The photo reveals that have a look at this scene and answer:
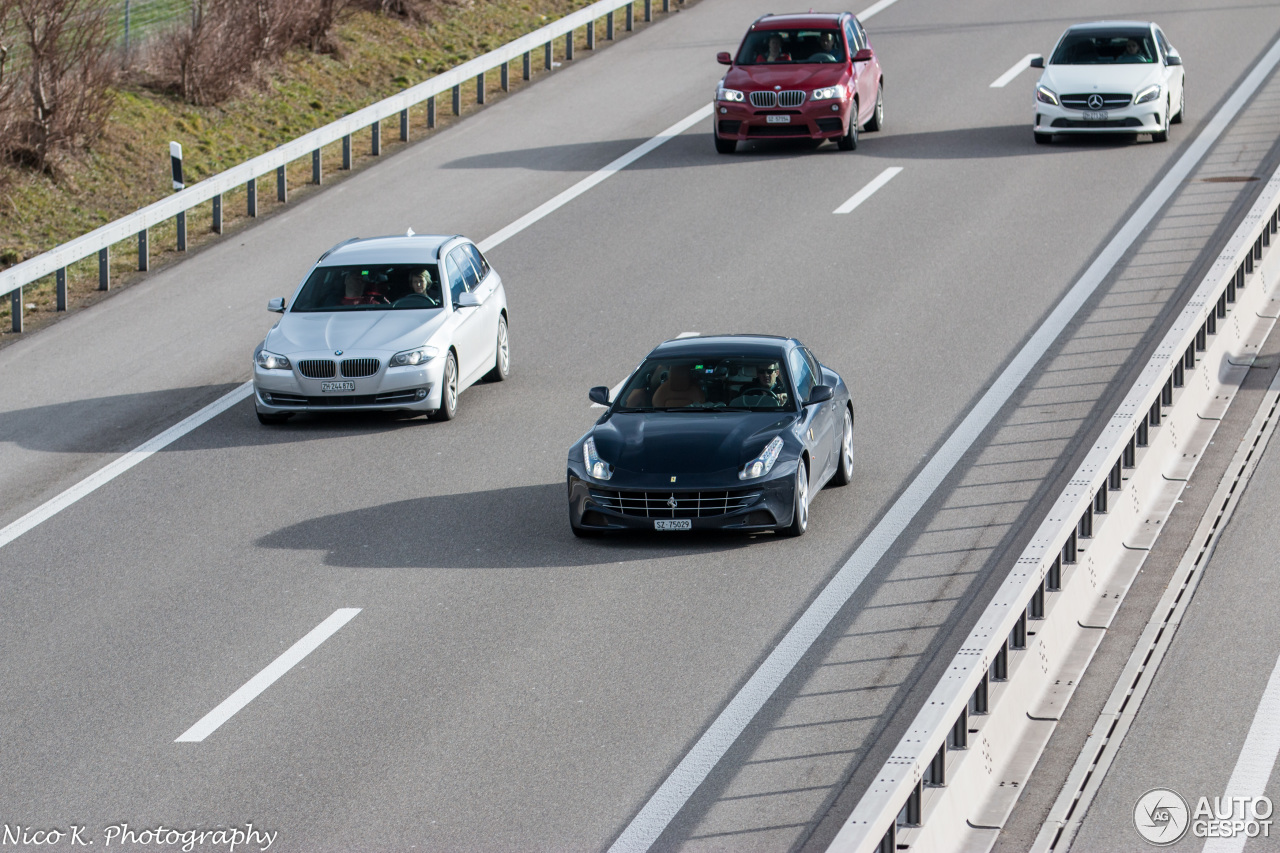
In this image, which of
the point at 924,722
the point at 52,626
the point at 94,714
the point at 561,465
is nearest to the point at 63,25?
the point at 561,465

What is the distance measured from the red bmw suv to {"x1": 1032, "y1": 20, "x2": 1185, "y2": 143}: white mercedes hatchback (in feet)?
8.77

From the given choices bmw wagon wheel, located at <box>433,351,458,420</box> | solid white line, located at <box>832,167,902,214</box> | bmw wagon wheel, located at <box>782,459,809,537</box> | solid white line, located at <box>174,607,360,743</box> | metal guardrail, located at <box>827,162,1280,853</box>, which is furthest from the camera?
solid white line, located at <box>832,167,902,214</box>

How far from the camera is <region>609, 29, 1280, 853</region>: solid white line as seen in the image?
939 cm

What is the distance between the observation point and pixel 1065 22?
120 feet

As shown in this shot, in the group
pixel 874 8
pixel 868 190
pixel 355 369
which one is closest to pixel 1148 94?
pixel 868 190

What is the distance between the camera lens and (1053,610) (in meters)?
10.9

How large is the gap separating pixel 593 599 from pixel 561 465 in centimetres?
345

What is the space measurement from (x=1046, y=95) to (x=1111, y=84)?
92cm

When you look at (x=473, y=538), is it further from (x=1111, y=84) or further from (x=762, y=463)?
(x=1111, y=84)

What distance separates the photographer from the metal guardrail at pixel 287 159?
70.4ft

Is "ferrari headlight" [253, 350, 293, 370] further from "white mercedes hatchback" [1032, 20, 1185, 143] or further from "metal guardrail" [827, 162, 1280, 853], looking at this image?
"white mercedes hatchback" [1032, 20, 1185, 143]

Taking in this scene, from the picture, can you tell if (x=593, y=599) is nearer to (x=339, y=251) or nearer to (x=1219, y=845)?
(x=1219, y=845)

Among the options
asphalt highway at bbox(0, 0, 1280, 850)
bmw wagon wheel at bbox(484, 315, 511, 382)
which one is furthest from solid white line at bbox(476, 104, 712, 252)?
bmw wagon wheel at bbox(484, 315, 511, 382)

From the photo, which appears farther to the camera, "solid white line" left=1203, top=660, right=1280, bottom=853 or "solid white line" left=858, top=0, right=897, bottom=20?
"solid white line" left=858, top=0, right=897, bottom=20
